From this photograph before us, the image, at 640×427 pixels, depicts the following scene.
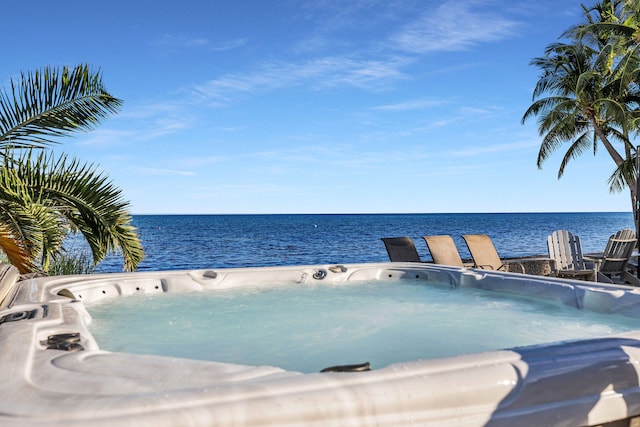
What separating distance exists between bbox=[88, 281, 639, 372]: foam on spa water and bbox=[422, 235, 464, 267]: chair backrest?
155cm

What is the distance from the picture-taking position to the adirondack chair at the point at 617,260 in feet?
18.2

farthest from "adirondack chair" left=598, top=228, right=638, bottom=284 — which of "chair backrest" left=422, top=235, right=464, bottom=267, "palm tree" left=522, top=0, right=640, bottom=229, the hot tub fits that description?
"palm tree" left=522, top=0, right=640, bottom=229

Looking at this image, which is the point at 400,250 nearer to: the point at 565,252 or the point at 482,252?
the point at 482,252

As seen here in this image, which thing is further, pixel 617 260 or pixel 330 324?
pixel 617 260

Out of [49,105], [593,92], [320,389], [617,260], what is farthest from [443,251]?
[593,92]

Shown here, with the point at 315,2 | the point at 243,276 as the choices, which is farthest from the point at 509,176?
the point at 243,276

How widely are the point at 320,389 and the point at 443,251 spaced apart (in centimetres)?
483

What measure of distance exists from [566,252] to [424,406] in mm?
5486

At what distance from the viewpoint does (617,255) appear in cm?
562

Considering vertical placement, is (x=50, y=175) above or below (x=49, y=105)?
below

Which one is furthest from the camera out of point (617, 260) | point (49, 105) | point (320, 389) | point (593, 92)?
point (593, 92)

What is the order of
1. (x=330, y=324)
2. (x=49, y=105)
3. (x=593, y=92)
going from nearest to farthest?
(x=330, y=324) < (x=49, y=105) < (x=593, y=92)

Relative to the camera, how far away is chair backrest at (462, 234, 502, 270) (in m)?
A: 5.77

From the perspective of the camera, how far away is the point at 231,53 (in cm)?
1085
